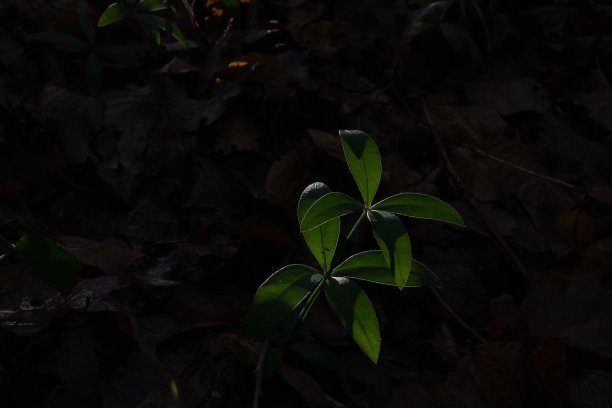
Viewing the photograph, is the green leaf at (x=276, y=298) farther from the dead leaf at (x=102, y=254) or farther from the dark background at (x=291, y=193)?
the dead leaf at (x=102, y=254)

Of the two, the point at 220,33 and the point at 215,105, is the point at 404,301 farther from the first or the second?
the point at 220,33

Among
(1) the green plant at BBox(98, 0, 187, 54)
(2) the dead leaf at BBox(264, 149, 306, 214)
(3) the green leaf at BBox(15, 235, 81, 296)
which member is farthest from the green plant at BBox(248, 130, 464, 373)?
(1) the green plant at BBox(98, 0, 187, 54)

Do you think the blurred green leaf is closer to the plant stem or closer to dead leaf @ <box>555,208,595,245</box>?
the plant stem

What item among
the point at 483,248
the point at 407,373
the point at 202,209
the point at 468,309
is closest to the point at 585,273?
the point at 483,248

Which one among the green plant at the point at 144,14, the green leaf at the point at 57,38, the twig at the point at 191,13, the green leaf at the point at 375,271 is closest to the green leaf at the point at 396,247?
the green leaf at the point at 375,271

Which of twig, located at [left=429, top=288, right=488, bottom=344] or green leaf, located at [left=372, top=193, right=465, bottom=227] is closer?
green leaf, located at [left=372, top=193, right=465, bottom=227]

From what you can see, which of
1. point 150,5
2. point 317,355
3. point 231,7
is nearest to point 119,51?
point 150,5
